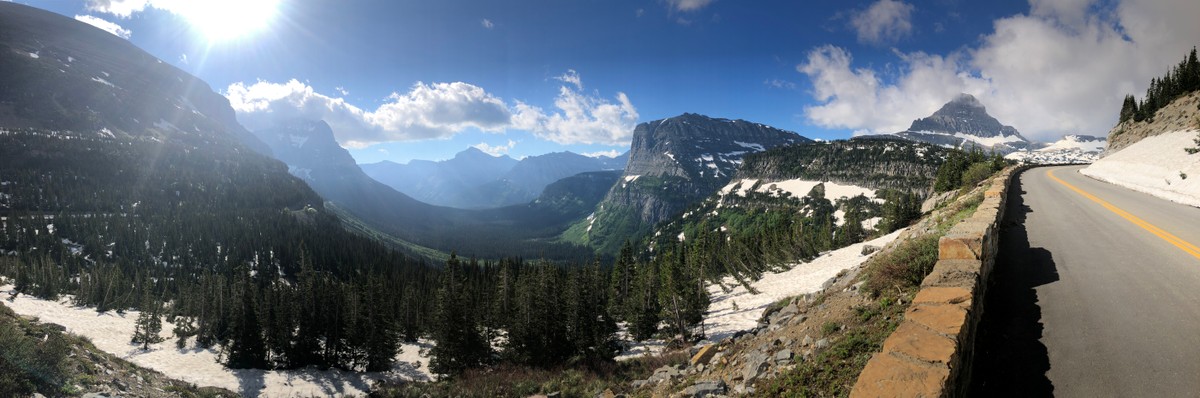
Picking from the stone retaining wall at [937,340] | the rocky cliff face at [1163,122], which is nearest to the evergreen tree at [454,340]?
the stone retaining wall at [937,340]

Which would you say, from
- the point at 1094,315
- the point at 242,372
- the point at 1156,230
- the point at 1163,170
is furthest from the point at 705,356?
the point at 242,372

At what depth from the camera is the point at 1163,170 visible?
28359 mm

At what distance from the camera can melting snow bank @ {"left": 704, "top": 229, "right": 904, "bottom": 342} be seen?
41156mm

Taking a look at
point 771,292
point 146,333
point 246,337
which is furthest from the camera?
point 146,333

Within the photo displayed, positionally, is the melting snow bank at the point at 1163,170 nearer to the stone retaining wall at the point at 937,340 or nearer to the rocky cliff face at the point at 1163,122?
the stone retaining wall at the point at 937,340

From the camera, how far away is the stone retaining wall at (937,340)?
5793 mm

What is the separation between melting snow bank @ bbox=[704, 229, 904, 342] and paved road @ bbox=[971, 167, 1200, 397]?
→ 23658 mm

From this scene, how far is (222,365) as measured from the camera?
202 ft

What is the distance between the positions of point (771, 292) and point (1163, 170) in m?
29.1

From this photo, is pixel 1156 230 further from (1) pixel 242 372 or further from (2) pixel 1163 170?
(1) pixel 242 372

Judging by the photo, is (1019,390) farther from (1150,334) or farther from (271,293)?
(271,293)

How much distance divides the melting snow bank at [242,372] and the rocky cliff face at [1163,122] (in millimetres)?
103296

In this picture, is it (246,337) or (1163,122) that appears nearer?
(246,337)

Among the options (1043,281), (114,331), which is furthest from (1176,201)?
(114,331)
